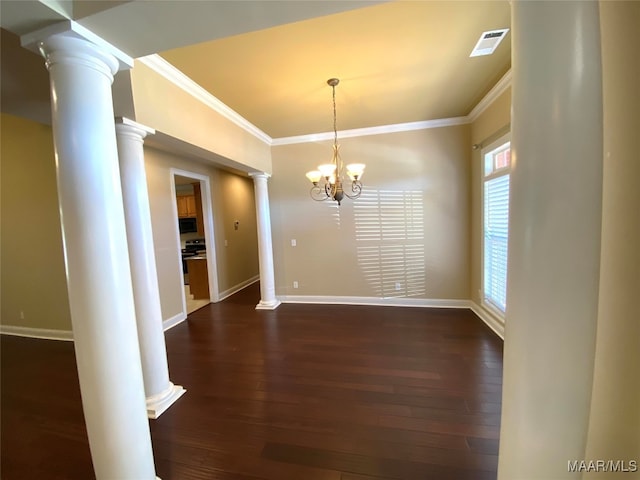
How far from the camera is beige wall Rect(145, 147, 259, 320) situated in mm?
3771

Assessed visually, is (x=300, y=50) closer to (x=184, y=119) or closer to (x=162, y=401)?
(x=184, y=119)

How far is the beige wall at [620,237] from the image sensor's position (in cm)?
87

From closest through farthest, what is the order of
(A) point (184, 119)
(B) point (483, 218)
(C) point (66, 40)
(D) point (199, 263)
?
(C) point (66, 40), (A) point (184, 119), (B) point (483, 218), (D) point (199, 263)

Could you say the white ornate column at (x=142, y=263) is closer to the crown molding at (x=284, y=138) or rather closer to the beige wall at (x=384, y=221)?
the crown molding at (x=284, y=138)

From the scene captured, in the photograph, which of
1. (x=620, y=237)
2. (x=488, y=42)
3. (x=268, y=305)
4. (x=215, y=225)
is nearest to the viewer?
(x=620, y=237)

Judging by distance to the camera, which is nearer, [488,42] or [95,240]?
[95,240]

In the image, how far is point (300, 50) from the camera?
2.03m

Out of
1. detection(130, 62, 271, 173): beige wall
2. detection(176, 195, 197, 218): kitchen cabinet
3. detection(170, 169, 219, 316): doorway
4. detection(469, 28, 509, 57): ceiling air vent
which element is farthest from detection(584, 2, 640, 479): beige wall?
detection(176, 195, 197, 218): kitchen cabinet

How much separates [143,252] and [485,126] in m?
3.98

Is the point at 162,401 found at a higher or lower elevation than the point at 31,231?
lower

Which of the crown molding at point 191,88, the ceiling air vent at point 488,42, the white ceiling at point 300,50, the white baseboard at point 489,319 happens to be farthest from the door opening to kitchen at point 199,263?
the white baseboard at point 489,319

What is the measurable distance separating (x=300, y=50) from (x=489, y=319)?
3.70 metres

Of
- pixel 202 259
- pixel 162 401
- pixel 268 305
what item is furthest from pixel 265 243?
pixel 162 401

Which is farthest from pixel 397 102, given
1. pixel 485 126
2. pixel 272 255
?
pixel 272 255
